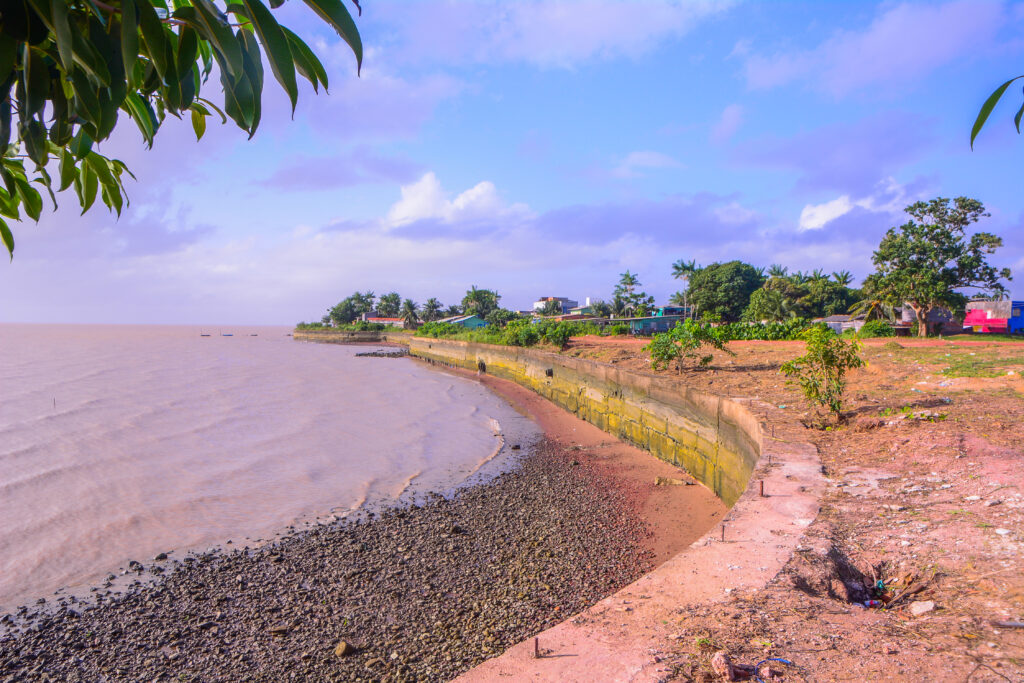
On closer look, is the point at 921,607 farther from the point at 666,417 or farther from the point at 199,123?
the point at 666,417

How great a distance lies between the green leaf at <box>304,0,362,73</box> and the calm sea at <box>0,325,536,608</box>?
8.57 metres

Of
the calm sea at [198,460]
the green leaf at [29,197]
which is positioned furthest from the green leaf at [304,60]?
the calm sea at [198,460]

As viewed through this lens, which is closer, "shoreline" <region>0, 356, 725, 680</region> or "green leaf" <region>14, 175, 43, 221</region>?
"green leaf" <region>14, 175, 43, 221</region>

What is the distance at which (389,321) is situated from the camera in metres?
82.0

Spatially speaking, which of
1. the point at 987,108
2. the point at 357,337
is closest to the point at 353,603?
the point at 987,108

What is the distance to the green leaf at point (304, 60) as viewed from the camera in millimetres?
1137

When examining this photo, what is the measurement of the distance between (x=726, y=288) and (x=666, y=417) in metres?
46.3

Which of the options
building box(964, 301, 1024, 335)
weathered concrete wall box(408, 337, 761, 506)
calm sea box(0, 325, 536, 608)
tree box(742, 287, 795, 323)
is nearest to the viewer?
calm sea box(0, 325, 536, 608)

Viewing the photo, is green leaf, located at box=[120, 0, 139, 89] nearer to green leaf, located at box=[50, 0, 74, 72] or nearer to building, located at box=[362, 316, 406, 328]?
green leaf, located at box=[50, 0, 74, 72]

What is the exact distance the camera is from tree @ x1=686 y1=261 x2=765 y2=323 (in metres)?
54.4

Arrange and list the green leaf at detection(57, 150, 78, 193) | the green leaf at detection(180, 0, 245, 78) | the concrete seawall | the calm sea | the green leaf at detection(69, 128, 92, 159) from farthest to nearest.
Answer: the calm sea < the concrete seawall < the green leaf at detection(57, 150, 78, 193) < the green leaf at detection(69, 128, 92, 159) < the green leaf at detection(180, 0, 245, 78)

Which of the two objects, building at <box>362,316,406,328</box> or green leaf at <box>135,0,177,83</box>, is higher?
green leaf at <box>135,0,177,83</box>

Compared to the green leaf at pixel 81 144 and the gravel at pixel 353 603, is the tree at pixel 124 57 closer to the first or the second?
the green leaf at pixel 81 144

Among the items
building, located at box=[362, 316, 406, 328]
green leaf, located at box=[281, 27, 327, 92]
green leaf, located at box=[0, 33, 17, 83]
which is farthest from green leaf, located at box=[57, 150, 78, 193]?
building, located at box=[362, 316, 406, 328]
